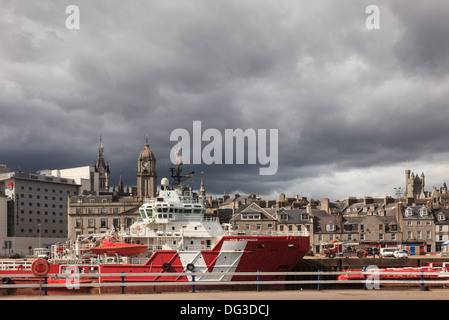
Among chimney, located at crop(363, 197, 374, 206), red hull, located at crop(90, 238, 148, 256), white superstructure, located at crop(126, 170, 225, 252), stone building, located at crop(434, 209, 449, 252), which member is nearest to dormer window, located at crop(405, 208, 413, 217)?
stone building, located at crop(434, 209, 449, 252)

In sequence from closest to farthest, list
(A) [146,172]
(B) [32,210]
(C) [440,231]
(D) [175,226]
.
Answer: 1. (D) [175,226]
2. (C) [440,231]
3. (B) [32,210]
4. (A) [146,172]

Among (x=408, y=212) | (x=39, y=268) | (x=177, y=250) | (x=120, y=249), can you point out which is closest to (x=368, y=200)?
(x=408, y=212)

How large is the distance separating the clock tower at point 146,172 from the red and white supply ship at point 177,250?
91.1 m

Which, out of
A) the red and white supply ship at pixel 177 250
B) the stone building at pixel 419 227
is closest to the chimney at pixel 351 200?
the stone building at pixel 419 227

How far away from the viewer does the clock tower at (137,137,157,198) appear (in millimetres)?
129250

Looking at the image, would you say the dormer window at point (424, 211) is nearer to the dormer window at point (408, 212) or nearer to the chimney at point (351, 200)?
the dormer window at point (408, 212)

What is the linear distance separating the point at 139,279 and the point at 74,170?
339ft

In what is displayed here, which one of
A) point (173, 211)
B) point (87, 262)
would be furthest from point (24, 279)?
point (173, 211)

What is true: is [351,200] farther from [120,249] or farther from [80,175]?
[120,249]

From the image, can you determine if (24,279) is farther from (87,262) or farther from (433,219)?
(433,219)

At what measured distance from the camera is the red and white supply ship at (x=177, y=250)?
34.2m

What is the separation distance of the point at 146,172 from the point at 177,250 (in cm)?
9644

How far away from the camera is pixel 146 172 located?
425ft
